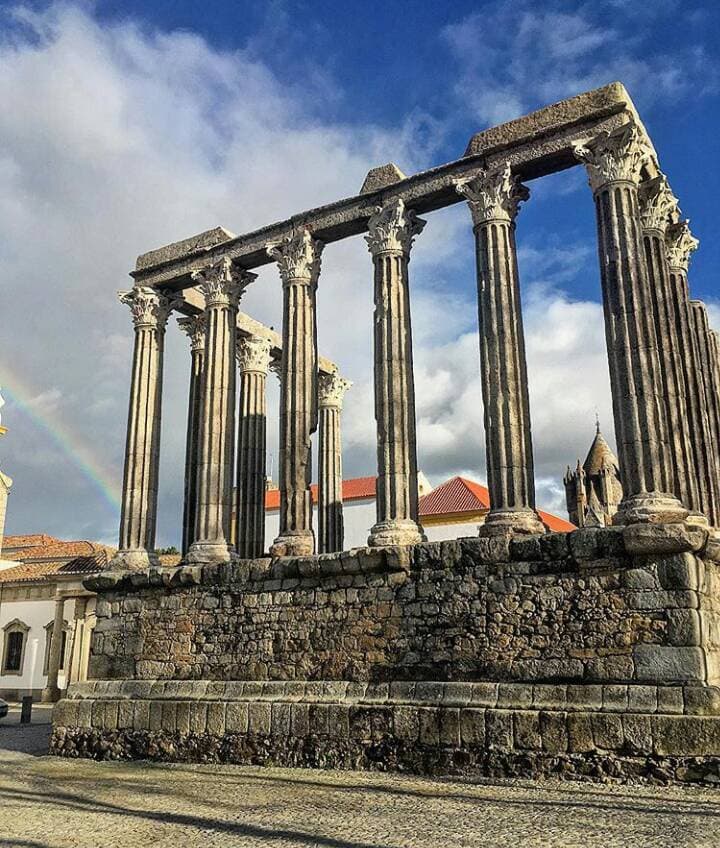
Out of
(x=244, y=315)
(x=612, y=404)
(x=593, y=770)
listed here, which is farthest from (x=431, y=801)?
(x=244, y=315)

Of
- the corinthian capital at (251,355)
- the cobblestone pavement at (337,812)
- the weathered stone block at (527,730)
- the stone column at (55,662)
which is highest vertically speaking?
the corinthian capital at (251,355)

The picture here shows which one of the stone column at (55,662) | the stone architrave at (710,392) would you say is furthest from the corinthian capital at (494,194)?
the stone column at (55,662)

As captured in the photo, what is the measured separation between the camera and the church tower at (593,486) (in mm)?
48344

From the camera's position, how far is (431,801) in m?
9.13

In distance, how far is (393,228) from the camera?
14.6 meters

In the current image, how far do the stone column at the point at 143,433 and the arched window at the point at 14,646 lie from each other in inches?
884

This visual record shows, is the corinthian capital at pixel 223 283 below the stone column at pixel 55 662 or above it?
above

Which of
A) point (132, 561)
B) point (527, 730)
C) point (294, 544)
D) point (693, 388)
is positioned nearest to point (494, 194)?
point (693, 388)

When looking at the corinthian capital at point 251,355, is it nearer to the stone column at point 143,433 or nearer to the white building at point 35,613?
the stone column at point 143,433

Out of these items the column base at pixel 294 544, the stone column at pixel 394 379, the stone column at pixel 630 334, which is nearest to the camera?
the stone column at pixel 630 334

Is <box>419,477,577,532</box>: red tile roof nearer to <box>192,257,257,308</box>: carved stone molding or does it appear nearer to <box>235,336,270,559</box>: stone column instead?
<box>235,336,270,559</box>: stone column

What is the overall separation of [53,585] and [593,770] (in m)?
30.1

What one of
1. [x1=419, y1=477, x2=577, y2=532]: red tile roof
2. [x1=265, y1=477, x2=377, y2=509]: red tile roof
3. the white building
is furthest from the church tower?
the white building

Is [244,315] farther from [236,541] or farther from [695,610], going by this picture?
[695,610]
